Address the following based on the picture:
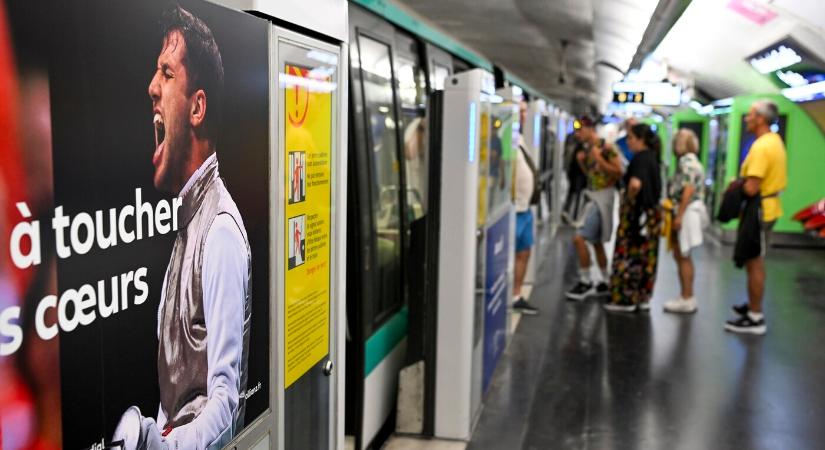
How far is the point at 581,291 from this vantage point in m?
7.89

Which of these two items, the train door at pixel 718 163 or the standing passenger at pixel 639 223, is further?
the train door at pixel 718 163

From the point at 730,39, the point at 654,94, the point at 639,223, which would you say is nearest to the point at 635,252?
the point at 639,223

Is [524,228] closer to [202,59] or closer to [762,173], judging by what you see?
[762,173]

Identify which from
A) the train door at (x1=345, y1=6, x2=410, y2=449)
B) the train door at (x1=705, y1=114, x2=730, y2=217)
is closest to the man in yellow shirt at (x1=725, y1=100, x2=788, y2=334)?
the train door at (x1=345, y1=6, x2=410, y2=449)

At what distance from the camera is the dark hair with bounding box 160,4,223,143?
4.61 feet

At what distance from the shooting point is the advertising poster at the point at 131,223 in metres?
1.07

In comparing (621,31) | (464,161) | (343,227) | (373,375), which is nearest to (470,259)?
(464,161)

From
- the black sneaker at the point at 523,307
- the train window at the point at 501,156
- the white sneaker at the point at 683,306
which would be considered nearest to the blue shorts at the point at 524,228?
the black sneaker at the point at 523,307

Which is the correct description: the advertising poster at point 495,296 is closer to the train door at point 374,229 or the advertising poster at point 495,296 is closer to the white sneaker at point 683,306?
the train door at point 374,229

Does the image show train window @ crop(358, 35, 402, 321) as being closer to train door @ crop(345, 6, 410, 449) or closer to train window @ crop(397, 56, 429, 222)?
train door @ crop(345, 6, 410, 449)

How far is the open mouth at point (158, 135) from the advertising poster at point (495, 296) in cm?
326

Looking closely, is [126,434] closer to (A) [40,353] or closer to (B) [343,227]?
(A) [40,353]

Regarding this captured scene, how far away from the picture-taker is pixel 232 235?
5.47ft

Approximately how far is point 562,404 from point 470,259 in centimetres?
130
